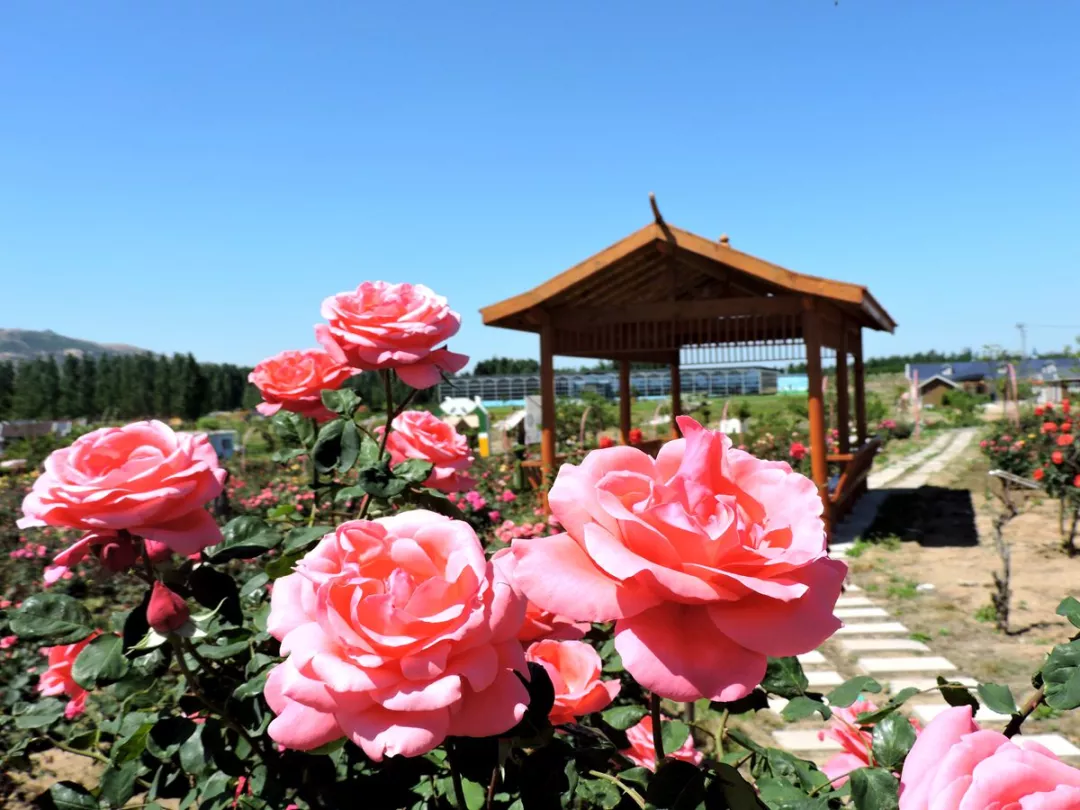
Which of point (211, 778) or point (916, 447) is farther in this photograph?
point (916, 447)

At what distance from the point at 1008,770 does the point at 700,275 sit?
25.3 ft

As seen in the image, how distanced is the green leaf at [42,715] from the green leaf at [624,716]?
107cm

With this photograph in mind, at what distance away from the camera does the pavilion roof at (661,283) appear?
659 cm

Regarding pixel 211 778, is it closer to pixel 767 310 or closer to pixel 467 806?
pixel 467 806

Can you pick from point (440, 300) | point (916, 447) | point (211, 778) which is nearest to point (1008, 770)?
point (440, 300)

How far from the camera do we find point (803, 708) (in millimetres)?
1004

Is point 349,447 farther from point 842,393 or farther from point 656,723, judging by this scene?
point 842,393

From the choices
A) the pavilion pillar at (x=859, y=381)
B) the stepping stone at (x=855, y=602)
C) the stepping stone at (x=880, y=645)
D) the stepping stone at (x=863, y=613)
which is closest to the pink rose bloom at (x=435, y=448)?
the stepping stone at (x=880, y=645)

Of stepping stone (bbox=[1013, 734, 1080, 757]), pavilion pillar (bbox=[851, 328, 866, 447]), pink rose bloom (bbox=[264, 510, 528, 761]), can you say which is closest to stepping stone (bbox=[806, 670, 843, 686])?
stepping stone (bbox=[1013, 734, 1080, 757])

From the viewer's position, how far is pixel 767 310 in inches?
281

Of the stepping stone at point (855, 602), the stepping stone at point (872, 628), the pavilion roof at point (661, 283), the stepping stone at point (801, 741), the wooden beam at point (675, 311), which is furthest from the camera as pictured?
the wooden beam at point (675, 311)

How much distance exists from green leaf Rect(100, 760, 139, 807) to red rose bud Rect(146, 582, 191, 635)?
463 mm

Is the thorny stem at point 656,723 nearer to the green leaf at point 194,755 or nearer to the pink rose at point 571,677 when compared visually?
the pink rose at point 571,677

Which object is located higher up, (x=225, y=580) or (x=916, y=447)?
(x=225, y=580)
